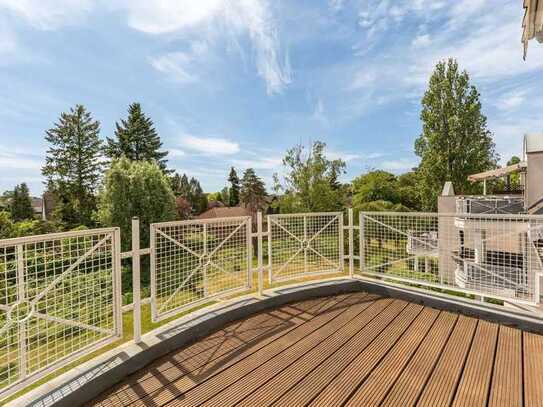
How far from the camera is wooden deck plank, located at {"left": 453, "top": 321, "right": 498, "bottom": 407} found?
1492 mm

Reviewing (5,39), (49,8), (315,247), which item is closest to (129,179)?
(5,39)

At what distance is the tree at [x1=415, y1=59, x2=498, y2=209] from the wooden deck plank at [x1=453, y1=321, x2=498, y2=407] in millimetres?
13267

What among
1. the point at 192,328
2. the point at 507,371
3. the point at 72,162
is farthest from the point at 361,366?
the point at 72,162

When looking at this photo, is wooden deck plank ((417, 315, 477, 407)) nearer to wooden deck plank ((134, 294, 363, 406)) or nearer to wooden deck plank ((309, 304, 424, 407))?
wooden deck plank ((309, 304, 424, 407))

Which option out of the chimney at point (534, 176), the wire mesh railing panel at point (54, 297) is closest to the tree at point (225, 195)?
the chimney at point (534, 176)

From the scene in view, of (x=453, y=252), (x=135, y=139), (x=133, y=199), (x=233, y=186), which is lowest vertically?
(x=453, y=252)

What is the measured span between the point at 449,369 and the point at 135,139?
1131 inches

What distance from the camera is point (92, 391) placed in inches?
61.9

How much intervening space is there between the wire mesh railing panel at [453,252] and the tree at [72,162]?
85.0ft

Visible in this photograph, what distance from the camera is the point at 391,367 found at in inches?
70.6

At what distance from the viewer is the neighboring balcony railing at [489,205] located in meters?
7.95

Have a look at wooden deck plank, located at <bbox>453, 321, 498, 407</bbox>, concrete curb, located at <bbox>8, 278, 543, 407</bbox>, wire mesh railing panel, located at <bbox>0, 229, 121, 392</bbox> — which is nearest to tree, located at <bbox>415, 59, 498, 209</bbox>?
concrete curb, located at <bbox>8, 278, 543, 407</bbox>

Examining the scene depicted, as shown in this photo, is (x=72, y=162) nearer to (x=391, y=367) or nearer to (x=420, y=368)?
(x=391, y=367)

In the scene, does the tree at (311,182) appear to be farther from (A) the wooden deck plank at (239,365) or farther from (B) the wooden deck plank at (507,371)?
(B) the wooden deck plank at (507,371)
